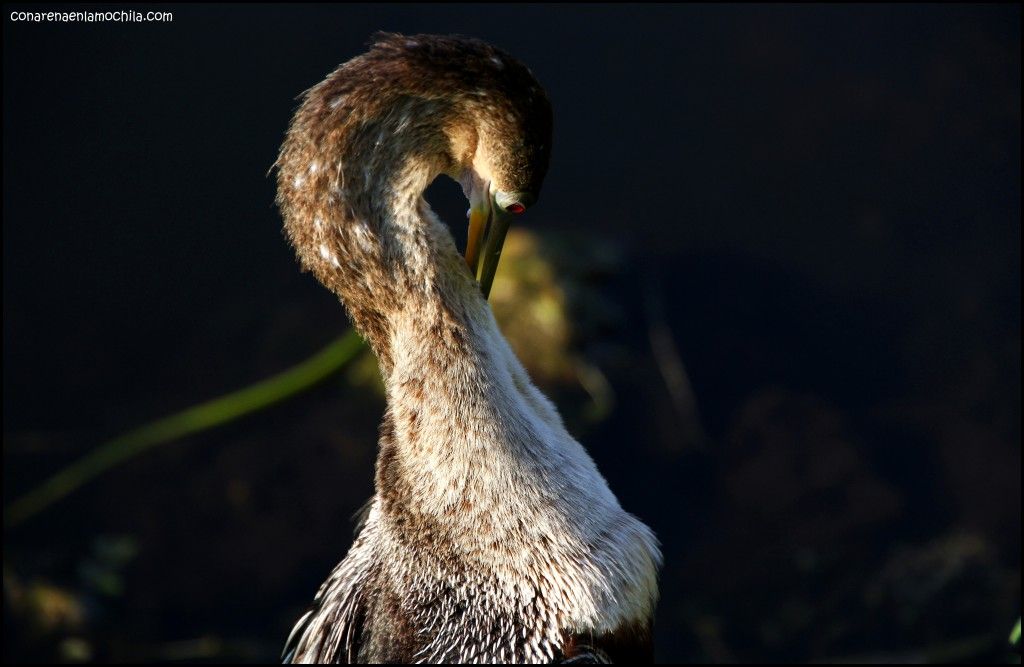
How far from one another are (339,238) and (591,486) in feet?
2.65

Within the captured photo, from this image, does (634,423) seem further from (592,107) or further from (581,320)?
(592,107)

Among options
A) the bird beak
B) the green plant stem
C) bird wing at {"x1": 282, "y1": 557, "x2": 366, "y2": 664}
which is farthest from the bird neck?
the green plant stem

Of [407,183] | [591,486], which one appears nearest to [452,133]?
[407,183]

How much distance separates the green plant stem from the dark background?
0.06 meters

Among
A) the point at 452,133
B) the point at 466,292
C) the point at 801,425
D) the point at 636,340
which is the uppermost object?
the point at 452,133

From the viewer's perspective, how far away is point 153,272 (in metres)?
4.47

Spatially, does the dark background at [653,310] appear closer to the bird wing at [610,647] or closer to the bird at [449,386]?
the bird wing at [610,647]

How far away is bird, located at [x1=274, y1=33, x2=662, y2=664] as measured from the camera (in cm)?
203

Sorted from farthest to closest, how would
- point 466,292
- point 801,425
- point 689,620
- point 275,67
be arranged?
point 275,67 < point 801,425 < point 689,620 < point 466,292

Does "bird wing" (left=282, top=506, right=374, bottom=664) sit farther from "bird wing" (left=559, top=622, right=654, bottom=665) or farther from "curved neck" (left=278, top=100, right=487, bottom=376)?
"curved neck" (left=278, top=100, right=487, bottom=376)

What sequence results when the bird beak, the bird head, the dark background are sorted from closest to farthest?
the bird head, the bird beak, the dark background

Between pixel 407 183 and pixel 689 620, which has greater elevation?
pixel 407 183

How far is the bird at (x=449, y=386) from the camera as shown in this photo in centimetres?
203

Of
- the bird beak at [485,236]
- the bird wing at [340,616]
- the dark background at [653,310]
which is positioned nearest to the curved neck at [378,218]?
the bird beak at [485,236]
